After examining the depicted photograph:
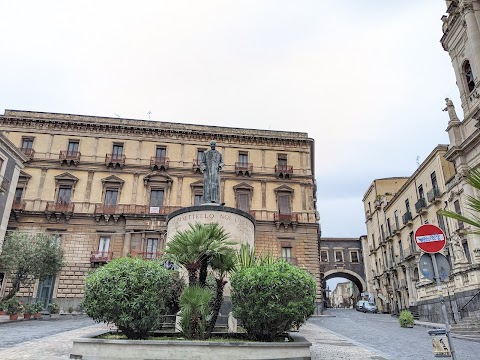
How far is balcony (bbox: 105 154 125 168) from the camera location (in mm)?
31281

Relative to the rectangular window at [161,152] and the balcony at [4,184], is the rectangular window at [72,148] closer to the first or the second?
the balcony at [4,184]

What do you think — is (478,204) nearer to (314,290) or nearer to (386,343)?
(314,290)

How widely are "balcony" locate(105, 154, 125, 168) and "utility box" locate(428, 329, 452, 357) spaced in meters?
29.2

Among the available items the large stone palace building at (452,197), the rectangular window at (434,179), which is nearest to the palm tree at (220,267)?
the large stone palace building at (452,197)

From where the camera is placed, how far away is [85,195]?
99.5ft

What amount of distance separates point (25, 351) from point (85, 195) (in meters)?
23.8

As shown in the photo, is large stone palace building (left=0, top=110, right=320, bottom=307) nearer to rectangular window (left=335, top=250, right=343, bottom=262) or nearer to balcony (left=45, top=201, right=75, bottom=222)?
balcony (left=45, top=201, right=75, bottom=222)

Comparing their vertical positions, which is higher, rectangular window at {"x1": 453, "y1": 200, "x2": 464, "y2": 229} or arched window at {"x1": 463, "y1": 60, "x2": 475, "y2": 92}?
arched window at {"x1": 463, "y1": 60, "x2": 475, "y2": 92}

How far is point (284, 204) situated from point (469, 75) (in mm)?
16581

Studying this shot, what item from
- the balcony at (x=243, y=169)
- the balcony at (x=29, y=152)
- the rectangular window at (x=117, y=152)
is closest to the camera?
the balcony at (x=29, y=152)

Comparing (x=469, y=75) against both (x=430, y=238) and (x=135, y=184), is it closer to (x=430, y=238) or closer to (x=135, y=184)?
(x=430, y=238)

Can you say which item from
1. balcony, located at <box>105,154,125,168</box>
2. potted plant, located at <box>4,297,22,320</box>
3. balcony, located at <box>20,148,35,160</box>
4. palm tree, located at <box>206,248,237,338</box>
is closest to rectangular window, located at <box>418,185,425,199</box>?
balcony, located at <box>105,154,125,168</box>

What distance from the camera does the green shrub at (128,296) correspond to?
23.9ft

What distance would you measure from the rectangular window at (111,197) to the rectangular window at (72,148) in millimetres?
4520
